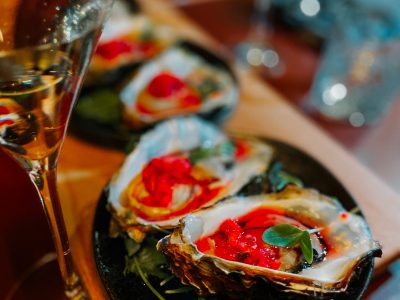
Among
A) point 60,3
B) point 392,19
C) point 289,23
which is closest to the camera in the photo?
point 60,3

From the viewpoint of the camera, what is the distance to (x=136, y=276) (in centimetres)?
68

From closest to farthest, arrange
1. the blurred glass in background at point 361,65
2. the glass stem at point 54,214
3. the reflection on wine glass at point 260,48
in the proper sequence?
the glass stem at point 54,214 → the blurred glass in background at point 361,65 → the reflection on wine glass at point 260,48

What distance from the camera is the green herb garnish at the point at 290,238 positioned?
632mm

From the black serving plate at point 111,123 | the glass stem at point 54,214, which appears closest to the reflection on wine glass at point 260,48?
the black serving plate at point 111,123

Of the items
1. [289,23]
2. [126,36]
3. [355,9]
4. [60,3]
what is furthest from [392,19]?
[60,3]

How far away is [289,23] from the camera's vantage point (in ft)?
5.31

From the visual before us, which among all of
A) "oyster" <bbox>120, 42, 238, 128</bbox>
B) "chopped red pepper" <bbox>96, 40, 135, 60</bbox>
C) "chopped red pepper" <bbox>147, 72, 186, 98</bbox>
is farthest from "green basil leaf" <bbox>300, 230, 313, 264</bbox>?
"chopped red pepper" <bbox>96, 40, 135, 60</bbox>

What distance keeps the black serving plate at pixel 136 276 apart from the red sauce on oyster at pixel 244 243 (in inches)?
1.9

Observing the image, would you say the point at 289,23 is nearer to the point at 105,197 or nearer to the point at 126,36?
the point at 126,36

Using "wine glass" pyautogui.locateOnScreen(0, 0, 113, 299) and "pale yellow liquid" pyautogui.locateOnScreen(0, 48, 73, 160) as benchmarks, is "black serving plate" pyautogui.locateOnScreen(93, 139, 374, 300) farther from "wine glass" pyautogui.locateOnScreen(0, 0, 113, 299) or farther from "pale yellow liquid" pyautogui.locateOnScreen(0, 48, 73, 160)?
"pale yellow liquid" pyautogui.locateOnScreen(0, 48, 73, 160)

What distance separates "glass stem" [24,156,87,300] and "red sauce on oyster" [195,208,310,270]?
0.20 m

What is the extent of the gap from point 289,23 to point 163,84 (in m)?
0.74

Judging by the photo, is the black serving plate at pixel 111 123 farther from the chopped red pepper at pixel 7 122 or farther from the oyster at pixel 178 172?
the chopped red pepper at pixel 7 122

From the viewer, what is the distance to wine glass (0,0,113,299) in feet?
1.65
